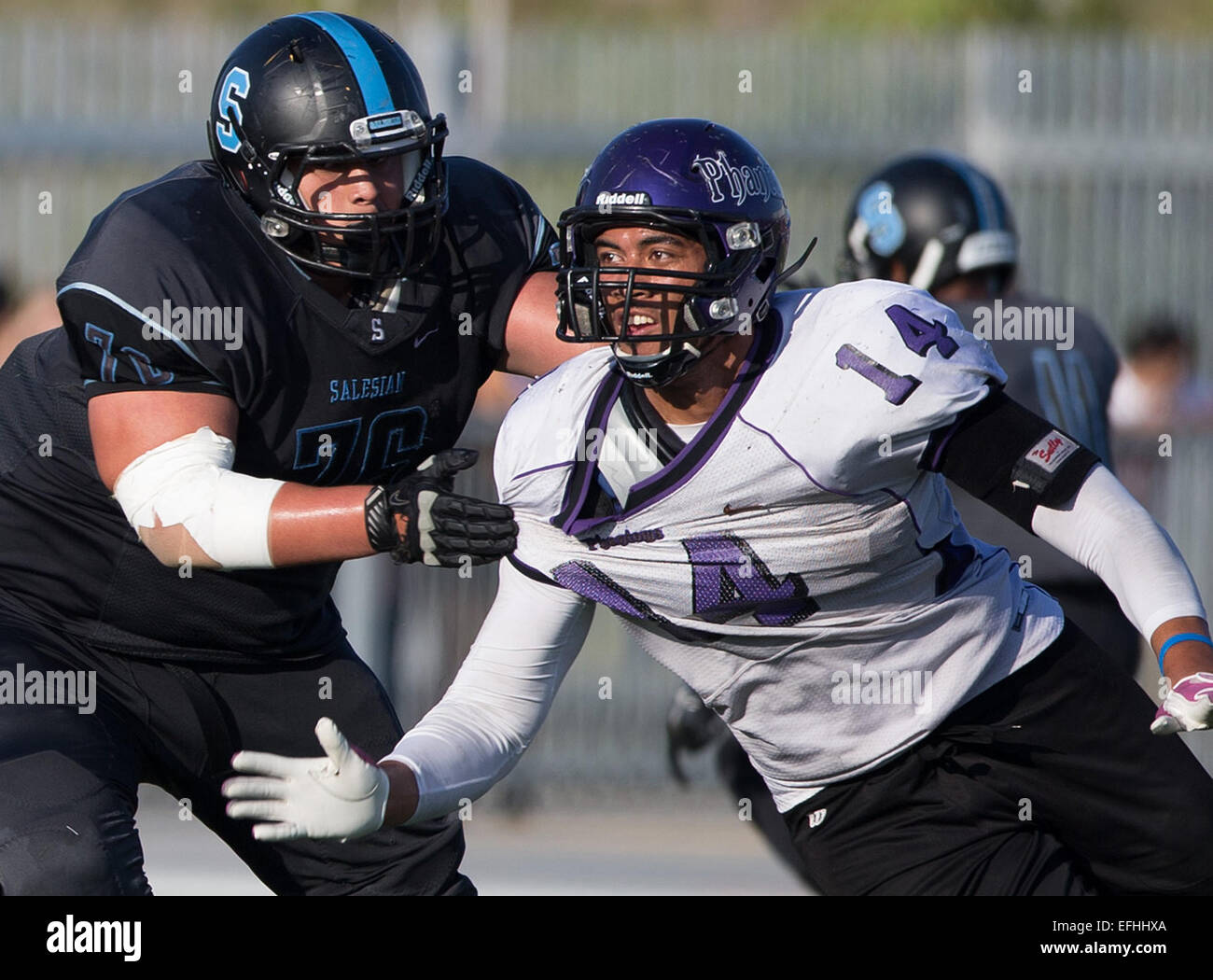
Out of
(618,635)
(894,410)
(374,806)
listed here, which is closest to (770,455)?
(894,410)

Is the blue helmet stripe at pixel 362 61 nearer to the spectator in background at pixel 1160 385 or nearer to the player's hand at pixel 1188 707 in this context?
the player's hand at pixel 1188 707

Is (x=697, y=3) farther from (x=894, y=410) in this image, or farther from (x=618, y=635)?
(x=894, y=410)

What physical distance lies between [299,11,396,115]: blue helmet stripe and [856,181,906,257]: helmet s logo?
7.09ft

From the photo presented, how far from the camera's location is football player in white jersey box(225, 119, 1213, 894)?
10.3ft

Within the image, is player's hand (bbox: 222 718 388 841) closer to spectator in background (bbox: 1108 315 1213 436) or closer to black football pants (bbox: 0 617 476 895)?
black football pants (bbox: 0 617 476 895)

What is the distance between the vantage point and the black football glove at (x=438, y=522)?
3.02m

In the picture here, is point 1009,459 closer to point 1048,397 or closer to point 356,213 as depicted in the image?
point 356,213

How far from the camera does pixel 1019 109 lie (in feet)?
25.9

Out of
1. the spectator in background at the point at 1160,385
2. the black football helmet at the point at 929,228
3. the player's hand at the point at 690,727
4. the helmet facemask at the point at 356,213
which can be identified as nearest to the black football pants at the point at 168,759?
the helmet facemask at the point at 356,213

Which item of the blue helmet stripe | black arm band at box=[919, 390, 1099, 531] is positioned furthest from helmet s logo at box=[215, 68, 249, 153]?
black arm band at box=[919, 390, 1099, 531]

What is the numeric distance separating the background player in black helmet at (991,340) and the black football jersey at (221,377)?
4.48 ft

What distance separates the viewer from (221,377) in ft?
11.1

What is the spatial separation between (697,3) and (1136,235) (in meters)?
19.9

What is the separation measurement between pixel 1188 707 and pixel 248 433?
1.76m
